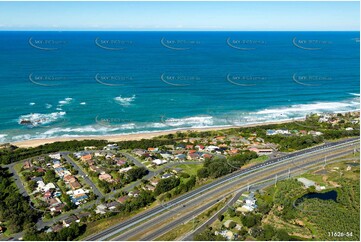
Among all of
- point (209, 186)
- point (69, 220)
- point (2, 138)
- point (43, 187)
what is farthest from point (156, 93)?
point (69, 220)

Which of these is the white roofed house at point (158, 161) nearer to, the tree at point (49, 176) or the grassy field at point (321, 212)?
the tree at point (49, 176)

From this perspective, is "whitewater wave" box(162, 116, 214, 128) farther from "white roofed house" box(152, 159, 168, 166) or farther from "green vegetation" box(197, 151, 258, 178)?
"white roofed house" box(152, 159, 168, 166)

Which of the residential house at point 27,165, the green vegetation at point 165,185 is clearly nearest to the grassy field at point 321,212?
the green vegetation at point 165,185

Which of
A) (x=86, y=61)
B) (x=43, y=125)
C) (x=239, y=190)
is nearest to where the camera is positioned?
(x=239, y=190)

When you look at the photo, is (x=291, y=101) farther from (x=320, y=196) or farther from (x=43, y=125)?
(x=43, y=125)

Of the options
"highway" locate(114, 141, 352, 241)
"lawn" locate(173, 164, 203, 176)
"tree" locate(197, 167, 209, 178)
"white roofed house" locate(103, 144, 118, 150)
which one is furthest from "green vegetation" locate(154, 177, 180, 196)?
"white roofed house" locate(103, 144, 118, 150)

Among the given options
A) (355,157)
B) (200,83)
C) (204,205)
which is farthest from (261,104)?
(204,205)
